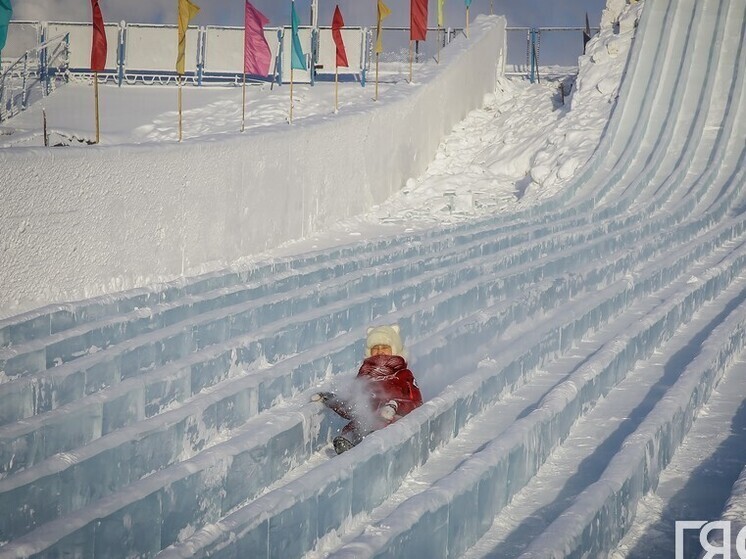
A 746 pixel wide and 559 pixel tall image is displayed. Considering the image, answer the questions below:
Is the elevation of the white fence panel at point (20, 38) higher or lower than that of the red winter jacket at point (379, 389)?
higher

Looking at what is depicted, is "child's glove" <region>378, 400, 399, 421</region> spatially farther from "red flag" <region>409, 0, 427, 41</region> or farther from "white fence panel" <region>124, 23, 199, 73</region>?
"white fence panel" <region>124, 23, 199, 73</region>

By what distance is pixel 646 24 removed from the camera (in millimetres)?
20781

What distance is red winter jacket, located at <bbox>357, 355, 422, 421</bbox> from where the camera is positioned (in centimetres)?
544

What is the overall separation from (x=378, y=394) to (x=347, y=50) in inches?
665

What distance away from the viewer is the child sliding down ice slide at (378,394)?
5.39 metres

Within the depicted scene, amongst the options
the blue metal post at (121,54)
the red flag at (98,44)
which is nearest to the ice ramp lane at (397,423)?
the red flag at (98,44)

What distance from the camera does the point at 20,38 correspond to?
21.9m

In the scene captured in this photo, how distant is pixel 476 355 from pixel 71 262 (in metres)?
3.35

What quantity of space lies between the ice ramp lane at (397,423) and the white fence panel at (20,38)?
12.7 metres

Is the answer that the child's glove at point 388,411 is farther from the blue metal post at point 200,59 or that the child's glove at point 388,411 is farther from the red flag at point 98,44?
the blue metal post at point 200,59

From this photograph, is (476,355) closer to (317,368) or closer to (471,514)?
(317,368)

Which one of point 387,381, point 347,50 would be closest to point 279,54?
point 347,50

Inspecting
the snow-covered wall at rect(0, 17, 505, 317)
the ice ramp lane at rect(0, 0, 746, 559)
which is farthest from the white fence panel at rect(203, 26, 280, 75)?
the ice ramp lane at rect(0, 0, 746, 559)

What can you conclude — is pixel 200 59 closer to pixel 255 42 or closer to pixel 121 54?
pixel 121 54
